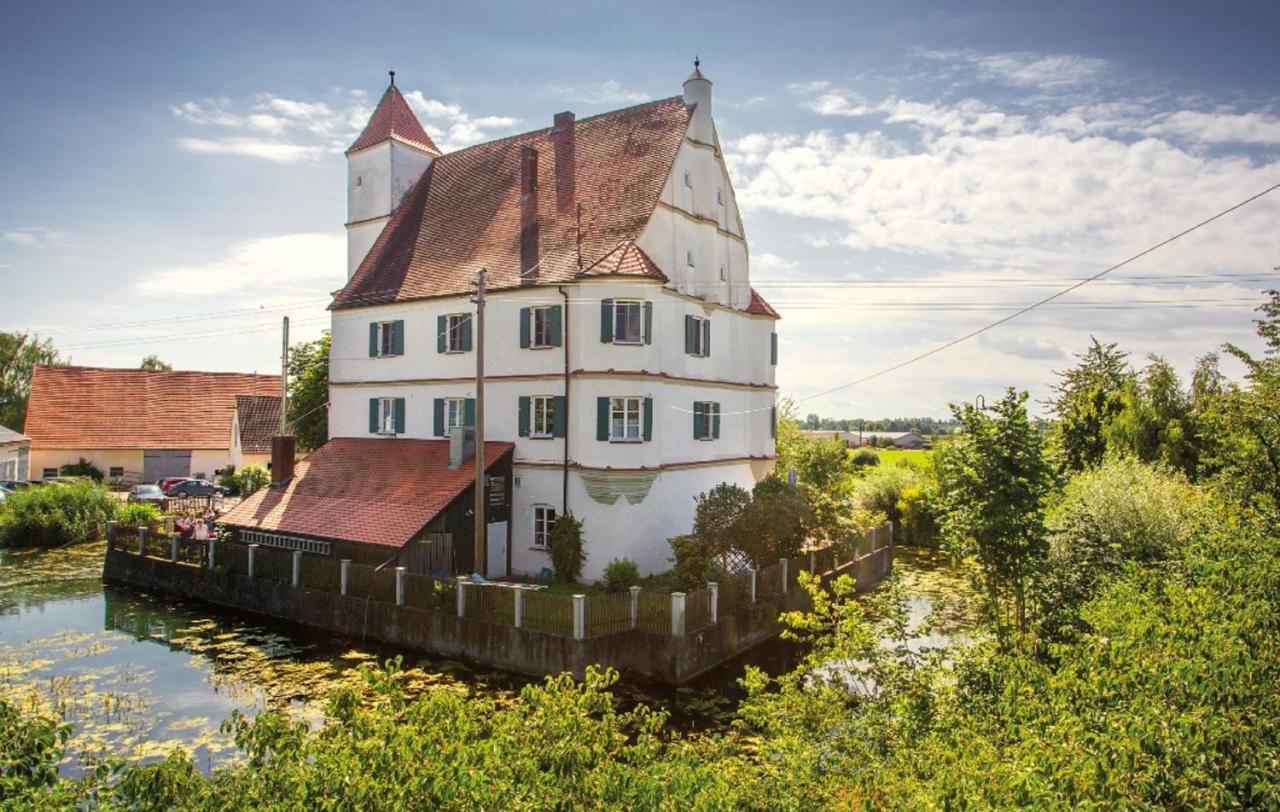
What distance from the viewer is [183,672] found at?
64.2 ft

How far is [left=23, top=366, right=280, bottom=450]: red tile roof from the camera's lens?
167 ft

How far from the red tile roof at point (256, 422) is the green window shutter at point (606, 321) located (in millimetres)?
33709

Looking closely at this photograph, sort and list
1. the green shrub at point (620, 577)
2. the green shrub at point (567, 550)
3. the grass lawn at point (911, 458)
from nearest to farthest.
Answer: the green shrub at point (620, 577)
the green shrub at point (567, 550)
the grass lawn at point (911, 458)

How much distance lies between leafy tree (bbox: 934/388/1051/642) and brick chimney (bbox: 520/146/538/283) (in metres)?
16.0

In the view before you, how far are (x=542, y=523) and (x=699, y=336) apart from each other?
8.77m

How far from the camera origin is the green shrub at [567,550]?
82.7 ft

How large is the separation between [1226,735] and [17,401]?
94675 mm

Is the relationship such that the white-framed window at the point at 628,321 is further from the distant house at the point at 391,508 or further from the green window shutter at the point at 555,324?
the distant house at the point at 391,508

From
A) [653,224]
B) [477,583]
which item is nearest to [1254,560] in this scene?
[477,583]

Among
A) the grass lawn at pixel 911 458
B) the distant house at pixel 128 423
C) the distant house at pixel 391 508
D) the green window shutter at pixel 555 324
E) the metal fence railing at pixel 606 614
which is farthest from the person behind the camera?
the grass lawn at pixel 911 458

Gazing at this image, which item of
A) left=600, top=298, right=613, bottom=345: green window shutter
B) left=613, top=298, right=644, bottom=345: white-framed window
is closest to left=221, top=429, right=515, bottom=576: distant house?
left=600, top=298, right=613, bottom=345: green window shutter

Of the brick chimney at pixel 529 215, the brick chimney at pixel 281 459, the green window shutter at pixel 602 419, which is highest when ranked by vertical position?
the brick chimney at pixel 529 215

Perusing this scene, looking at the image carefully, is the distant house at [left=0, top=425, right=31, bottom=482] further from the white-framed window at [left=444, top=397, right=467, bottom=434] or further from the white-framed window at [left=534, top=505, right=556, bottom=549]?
the white-framed window at [left=534, top=505, right=556, bottom=549]

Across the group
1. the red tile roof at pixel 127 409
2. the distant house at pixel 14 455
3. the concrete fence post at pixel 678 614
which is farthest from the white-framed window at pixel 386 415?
the distant house at pixel 14 455
